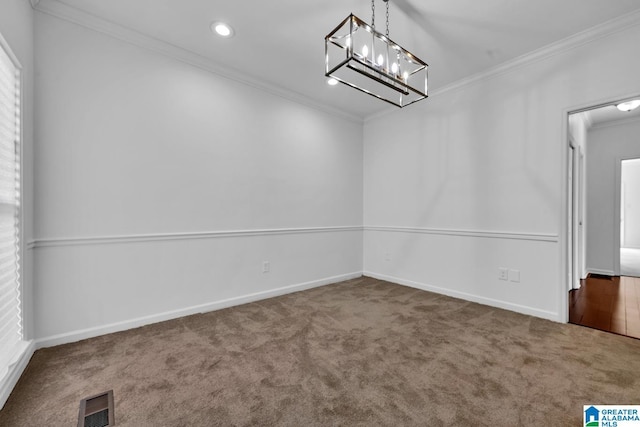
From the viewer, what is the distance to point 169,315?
2.68 meters

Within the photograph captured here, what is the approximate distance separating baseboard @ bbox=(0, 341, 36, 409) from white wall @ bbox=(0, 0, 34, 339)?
12 cm

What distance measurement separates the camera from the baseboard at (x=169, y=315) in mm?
2189

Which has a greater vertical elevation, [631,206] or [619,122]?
[619,122]

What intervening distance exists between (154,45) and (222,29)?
717 mm

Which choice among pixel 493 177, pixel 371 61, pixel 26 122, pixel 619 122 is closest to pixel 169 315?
pixel 26 122

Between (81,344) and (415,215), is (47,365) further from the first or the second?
(415,215)

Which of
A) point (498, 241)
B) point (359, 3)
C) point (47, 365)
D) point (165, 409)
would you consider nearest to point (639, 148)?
point (498, 241)

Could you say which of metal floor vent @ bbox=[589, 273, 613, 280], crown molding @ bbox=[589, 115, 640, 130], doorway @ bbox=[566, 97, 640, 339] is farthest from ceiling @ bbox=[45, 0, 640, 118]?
metal floor vent @ bbox=[589, 273, 613, 280]

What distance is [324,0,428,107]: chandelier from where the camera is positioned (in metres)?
1.74

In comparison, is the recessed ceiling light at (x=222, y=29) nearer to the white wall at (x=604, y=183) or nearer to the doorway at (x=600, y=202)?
the doorway at (x=600, y=202)

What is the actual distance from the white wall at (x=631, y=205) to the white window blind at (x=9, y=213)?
12403 millimetres

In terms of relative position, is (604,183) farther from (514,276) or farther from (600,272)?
(514,276)

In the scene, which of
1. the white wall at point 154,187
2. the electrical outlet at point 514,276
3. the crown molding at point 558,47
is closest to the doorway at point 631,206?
the electrical outlet at point 514,276

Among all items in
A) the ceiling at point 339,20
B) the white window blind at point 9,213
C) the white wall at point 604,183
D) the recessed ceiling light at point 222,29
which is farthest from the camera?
the white wall at point 604,183
